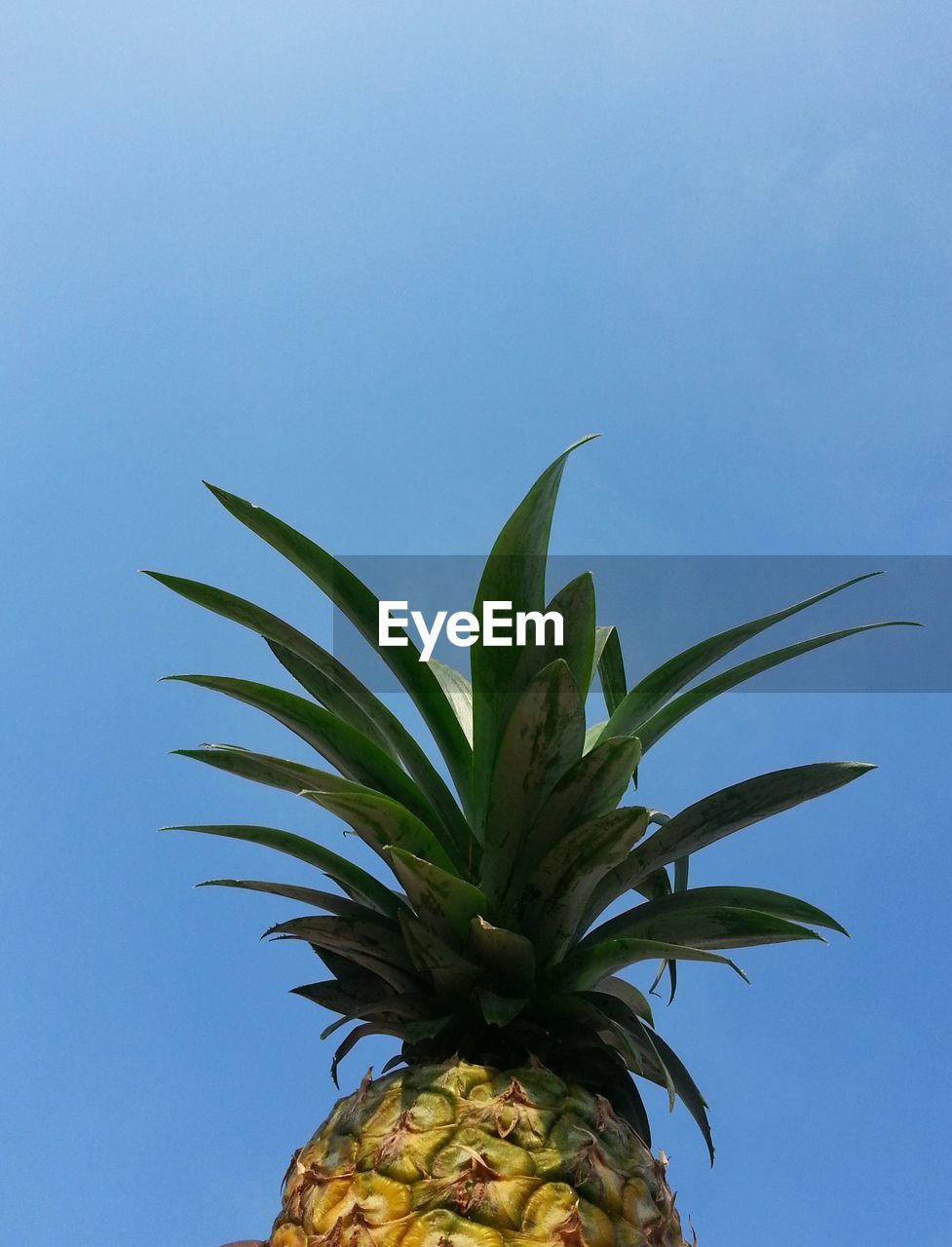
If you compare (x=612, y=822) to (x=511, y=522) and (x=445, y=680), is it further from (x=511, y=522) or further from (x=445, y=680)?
(x=445, y=680)

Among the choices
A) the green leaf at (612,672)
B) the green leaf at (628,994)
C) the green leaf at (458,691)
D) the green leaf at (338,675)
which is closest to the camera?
the green leaf at (338,675)

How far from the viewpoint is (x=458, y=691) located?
11.4 ft

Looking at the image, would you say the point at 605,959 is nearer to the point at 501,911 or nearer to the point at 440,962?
the point at 501,911

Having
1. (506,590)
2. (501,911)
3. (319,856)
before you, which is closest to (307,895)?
(319,856)

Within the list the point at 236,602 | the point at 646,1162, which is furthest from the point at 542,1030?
the point at 236,602

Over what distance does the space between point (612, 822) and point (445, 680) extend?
118cm

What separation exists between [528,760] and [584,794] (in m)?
0.19

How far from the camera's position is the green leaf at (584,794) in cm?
251

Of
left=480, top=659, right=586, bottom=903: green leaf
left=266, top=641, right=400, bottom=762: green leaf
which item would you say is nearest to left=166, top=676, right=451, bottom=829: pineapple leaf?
left=266, top=641, right=400, bottom=762: green leaf

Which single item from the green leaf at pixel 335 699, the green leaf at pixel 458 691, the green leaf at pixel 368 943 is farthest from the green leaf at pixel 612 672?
the green leaf at pixel 368 943

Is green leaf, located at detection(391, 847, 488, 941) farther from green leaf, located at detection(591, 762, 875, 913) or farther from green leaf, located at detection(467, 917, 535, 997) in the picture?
green leaf, located at detection(591, 762, 875, 913)

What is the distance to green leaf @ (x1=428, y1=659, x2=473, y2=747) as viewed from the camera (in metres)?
3.33

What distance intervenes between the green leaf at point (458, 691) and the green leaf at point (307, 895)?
72cm

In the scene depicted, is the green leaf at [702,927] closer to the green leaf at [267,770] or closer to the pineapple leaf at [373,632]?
the pineapple leaf at [373,632]
